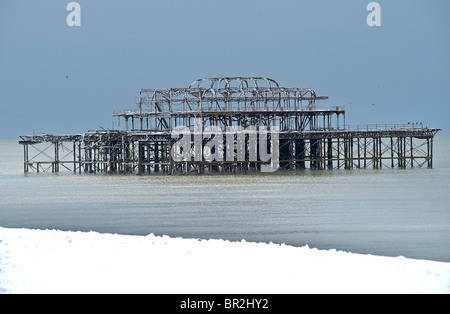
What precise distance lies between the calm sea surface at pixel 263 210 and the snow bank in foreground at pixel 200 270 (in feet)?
11.6

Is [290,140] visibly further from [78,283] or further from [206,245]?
[78,283]

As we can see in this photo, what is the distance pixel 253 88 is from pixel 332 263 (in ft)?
163

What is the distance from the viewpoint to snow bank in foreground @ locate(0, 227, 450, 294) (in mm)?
13797

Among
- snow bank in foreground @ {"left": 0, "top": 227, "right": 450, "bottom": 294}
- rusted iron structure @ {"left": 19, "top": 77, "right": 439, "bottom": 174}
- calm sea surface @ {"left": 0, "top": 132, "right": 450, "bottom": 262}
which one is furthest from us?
rusted iron structure @ {"left": 19, "top": 77, "right": 439, "bottom": 174}

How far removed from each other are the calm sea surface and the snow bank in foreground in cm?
353

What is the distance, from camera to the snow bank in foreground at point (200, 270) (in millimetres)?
13797

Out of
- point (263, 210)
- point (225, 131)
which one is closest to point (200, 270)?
point (263, 210)

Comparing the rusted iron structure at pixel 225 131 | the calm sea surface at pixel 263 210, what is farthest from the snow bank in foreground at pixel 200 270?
the rusted iron structure at pixel 225 131

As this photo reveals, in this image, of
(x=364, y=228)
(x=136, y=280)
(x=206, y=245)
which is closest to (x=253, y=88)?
(x=364, y=228)

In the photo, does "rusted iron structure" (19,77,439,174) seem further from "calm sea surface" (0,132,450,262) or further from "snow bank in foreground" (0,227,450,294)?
"snow bank in foreground" (0,227,450,294)

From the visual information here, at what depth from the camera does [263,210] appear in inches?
1236

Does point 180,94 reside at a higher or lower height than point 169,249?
higher

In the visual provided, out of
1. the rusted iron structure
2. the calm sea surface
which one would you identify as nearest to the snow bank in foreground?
the calm sea surface
